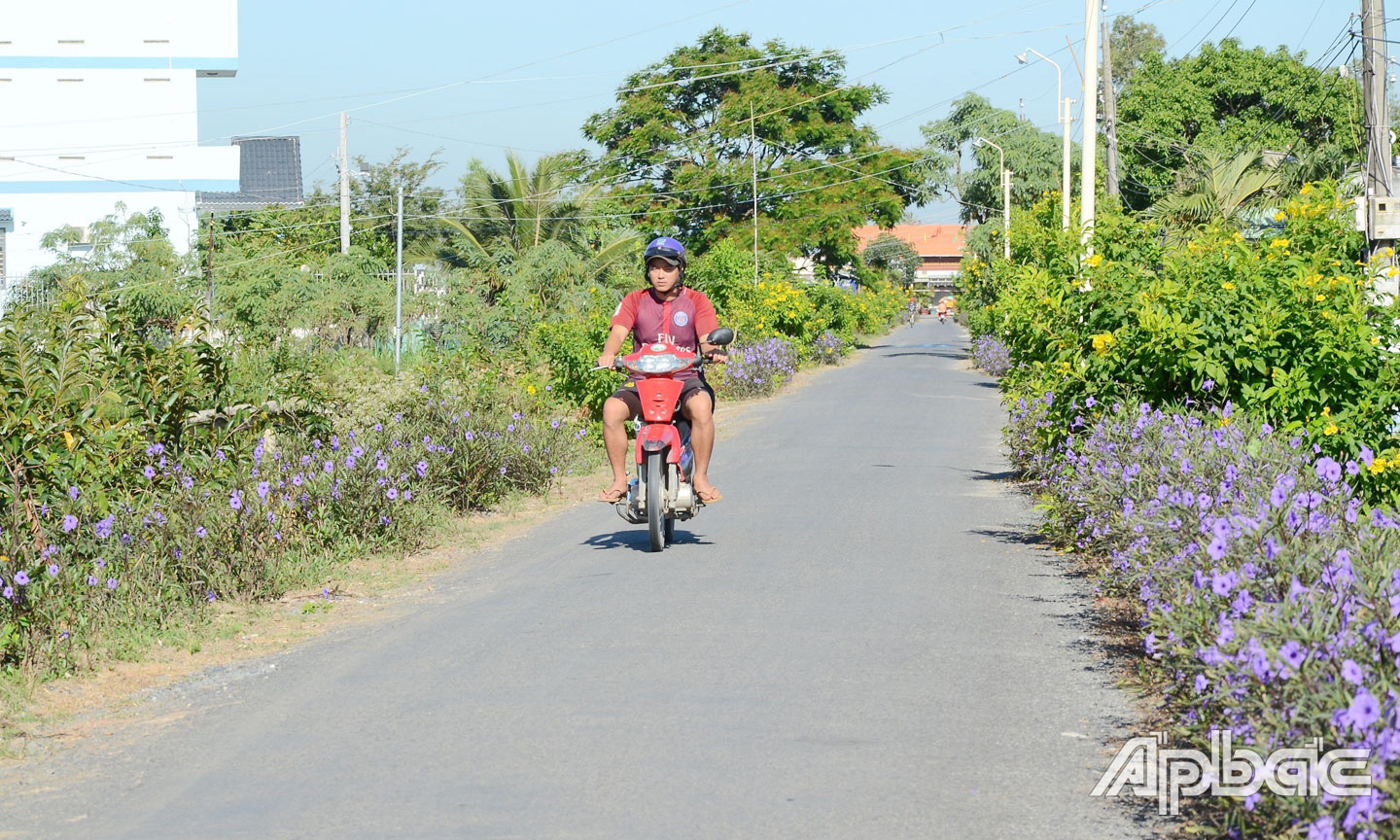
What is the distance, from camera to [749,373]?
94.1ft

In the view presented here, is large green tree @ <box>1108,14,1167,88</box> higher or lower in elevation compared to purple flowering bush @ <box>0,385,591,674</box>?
higher

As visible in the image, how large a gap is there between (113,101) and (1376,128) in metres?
46.4

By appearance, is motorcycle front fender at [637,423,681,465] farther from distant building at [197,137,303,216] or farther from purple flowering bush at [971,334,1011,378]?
distant building at [197,137,303,216]

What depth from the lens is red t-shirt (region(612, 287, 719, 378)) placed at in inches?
386

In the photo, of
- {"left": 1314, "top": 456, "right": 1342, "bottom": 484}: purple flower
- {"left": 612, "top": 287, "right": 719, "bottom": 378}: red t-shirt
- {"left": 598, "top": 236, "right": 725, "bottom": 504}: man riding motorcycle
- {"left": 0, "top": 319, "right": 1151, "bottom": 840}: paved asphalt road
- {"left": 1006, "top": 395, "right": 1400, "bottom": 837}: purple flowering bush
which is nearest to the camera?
{"left": 1006, "top": 395, "right": 1400, "bottom": 837}: purple flowering bush

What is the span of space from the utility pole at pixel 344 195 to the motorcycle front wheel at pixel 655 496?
30.2 meters

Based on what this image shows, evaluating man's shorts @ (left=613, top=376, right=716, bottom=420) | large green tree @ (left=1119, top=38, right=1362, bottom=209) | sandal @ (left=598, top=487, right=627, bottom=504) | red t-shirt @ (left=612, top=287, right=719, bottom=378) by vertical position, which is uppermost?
large green tree @ (left=1119, top=38, right=1362, bottom=209)

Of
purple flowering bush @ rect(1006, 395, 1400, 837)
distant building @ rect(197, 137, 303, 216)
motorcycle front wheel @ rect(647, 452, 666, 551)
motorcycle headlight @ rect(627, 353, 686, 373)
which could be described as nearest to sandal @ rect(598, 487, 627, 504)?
motorcycle front wheel @ rect(647, 452, 666, 551)

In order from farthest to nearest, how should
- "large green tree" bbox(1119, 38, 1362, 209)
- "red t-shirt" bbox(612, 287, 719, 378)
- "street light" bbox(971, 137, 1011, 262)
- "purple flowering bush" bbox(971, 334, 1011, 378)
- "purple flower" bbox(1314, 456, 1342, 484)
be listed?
1. "large green tree" bbox(1119, 38, 1362, 209)
2. "street light" bbox(971, 137, 1011, 262)
3. "purple flowering bush" bbox(971, 334, 1011, 378)
4. "red t-shirt" bbox(612, 287, 719, 378)
5. "purple flower" bbox(1314, 456, 1342, 484)

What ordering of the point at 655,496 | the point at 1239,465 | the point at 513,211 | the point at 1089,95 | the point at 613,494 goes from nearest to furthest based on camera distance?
the point at 1239,465 → the point at 655,496 → the point at 613,494 → the point at 1089,95 → the point at 513,211

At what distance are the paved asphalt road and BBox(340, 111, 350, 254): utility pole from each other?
104 feet

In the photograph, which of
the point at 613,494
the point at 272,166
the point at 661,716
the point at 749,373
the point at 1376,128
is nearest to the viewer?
the point at 661,716

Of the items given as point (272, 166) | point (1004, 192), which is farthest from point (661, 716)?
point (272, 166)

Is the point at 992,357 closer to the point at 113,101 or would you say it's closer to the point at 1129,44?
the point at 113,101
